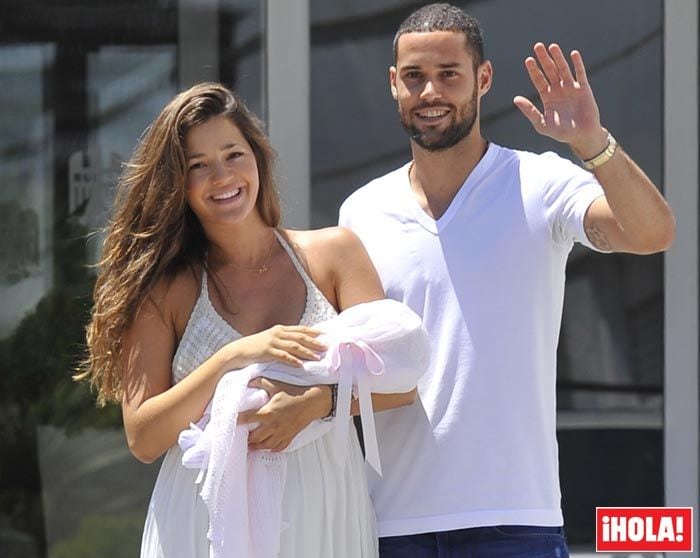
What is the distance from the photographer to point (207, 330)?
2.44m

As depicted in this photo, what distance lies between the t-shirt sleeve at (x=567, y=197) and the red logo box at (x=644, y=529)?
1.71m

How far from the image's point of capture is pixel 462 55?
8.43 ft

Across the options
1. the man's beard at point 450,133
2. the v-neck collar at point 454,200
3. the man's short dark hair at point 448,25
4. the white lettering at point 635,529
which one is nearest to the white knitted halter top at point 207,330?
the v-neck collar at point 454,200

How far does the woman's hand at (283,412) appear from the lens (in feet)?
7.61

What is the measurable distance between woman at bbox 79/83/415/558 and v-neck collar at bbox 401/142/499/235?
155mm

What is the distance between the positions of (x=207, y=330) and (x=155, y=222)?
9.3 inches

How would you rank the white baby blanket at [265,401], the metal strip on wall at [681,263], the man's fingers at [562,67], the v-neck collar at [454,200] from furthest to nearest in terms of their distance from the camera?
the metal strip on wall at [681,263]
the v-neck collar at [454,200]
the man's fingers at [562,67]
the white baby blanket at [265,401]

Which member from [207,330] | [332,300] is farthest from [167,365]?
[332,300]

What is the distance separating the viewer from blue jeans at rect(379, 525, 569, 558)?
2.47 metres

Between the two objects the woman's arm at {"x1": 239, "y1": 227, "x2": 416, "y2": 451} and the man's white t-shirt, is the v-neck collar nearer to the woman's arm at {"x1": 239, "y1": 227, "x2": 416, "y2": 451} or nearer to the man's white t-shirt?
the man's white t-shirt

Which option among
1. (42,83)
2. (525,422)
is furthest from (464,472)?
(42,83)

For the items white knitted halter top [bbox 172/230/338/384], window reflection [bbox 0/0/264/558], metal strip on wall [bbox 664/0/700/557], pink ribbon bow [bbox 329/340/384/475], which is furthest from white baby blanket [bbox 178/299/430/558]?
metal strip on wall [bbox 664/0/700/557]

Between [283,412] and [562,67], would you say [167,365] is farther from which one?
[562,67]

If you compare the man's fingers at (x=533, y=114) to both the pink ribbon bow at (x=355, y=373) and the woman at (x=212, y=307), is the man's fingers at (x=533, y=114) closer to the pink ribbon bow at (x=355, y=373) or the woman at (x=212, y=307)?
the woman at (x=212, y=307)
